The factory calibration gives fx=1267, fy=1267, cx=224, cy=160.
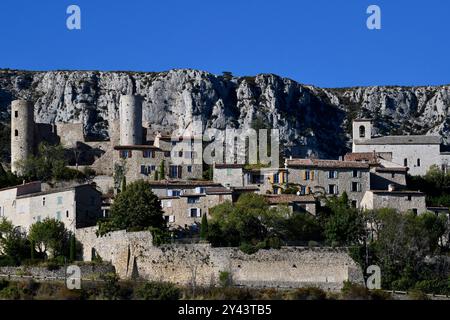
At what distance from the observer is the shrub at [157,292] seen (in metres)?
68.1

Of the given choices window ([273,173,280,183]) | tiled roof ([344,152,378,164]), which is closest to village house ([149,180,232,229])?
window ([273,173,280,183])

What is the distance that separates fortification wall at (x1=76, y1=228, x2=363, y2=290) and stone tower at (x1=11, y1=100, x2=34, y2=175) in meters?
27.0

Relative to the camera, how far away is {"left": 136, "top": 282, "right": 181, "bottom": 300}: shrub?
68062 millimetres

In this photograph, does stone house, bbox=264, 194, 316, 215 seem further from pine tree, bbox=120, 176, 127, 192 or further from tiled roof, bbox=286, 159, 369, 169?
pine tree, bbox=120, 176, 127, 192

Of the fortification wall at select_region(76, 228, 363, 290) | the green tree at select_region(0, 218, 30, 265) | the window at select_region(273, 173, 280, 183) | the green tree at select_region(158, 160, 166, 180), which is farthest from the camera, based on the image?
the green tree at select_region(158, 160, 166, 180)

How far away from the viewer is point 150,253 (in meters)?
75.9

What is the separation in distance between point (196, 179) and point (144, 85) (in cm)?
4150

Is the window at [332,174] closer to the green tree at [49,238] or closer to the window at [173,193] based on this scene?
the window at [173,193]

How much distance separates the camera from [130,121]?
10144 cm

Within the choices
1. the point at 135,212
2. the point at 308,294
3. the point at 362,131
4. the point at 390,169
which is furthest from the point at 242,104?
the point at 308,294

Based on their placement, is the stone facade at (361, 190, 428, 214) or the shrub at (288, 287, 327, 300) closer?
the shrub at (288, 287, 327, 300)

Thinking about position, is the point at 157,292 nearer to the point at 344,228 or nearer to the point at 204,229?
the point at 204,229
